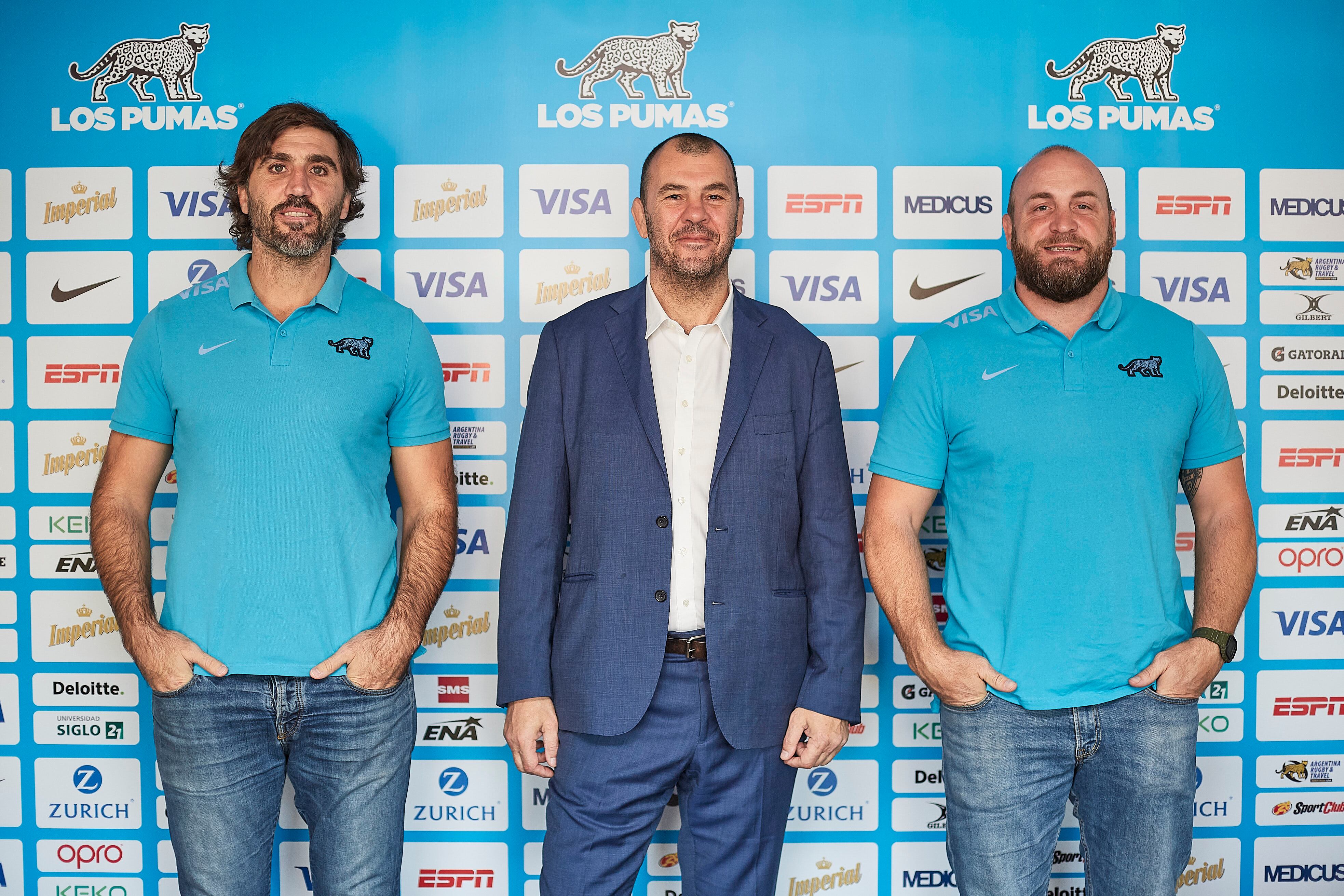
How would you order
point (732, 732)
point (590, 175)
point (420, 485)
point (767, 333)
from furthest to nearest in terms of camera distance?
point (590, 175), point (420, 485), point (767, 333), point (732, 732)

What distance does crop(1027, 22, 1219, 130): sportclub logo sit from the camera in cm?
247

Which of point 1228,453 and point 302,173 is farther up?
point 302,173

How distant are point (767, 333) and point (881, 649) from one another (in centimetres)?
107

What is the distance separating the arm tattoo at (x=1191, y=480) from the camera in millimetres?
2027

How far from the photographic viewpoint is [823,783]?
8.21 feet

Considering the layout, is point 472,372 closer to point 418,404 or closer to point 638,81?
point 418,404

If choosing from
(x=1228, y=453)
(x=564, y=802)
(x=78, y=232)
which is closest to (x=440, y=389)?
(x=564, y=802)

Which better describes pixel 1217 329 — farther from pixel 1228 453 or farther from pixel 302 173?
pixel 302 173

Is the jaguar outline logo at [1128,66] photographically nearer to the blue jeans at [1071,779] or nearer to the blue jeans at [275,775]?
the blue jeans at [1071,779]

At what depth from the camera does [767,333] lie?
195 centimetres

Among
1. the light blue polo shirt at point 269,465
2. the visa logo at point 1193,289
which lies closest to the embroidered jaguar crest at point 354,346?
the light blue polo shirt at point 269,465

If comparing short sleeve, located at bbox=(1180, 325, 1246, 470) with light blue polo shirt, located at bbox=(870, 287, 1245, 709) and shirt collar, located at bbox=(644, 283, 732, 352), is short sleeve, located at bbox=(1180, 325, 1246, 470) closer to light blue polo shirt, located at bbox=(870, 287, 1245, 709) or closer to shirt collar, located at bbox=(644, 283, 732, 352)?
light blue polo shirt, located at bbox=(870, 287, 1245, 709)

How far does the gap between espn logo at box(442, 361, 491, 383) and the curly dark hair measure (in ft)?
1.46

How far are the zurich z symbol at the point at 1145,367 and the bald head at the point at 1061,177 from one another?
1.18 ft
